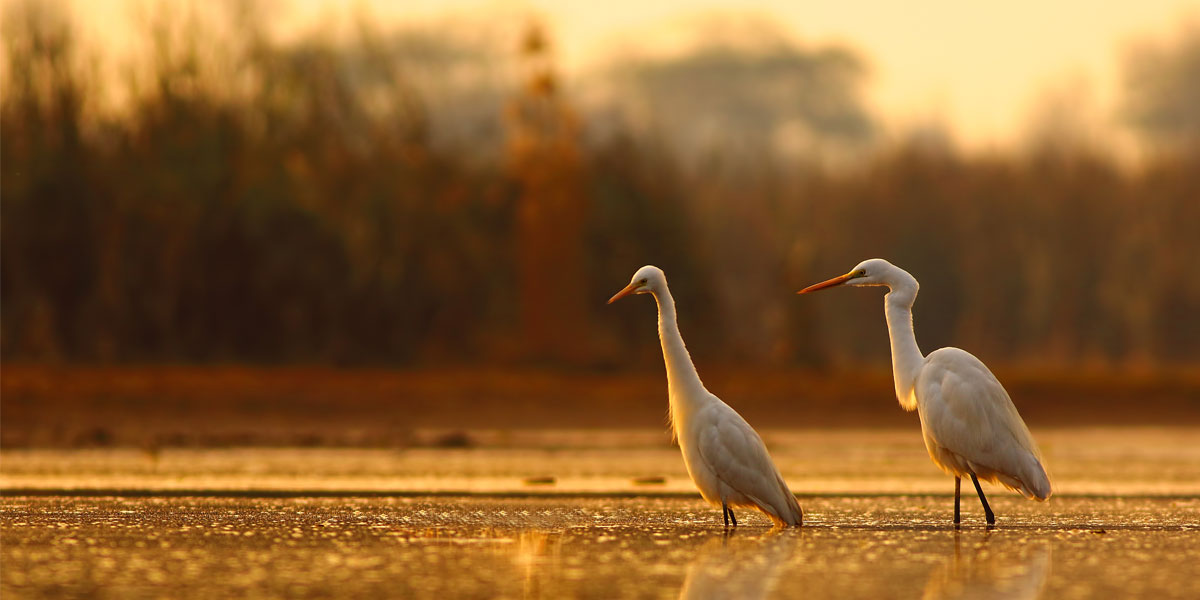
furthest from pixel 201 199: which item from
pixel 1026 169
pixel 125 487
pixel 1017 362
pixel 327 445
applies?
pixel 1026 169

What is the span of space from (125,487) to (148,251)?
37.6ft

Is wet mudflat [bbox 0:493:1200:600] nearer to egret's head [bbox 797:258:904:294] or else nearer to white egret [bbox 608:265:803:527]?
white egret [bbox 608:265:803:527]

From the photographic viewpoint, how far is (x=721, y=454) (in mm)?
9531

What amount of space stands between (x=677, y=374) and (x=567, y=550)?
2126 millimetres

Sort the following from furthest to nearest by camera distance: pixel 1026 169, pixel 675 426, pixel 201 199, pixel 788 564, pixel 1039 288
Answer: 1. pixel 1026 169
2. pixel 1039 288
3. pixel 201 199
4. pixel 675 426
5. pixel 788 564

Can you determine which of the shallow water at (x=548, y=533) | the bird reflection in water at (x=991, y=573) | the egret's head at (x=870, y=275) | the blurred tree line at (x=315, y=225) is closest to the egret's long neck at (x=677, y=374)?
the shallow water at (x=548, y=533)

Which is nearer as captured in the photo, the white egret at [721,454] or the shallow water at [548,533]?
the shallow water at [548,533]

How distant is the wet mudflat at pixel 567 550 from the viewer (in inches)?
271

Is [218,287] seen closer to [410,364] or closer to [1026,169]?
[410,364]

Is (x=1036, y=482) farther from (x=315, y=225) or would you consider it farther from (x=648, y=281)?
(x=315, y=225)

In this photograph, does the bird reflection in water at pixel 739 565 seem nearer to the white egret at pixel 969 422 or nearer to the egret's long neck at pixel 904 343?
the white egret at pixel 969 422

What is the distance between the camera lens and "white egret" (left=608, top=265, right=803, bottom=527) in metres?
9.45

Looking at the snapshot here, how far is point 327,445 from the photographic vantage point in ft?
57.8

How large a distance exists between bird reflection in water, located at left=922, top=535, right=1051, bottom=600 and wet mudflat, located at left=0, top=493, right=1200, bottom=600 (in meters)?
0.01
